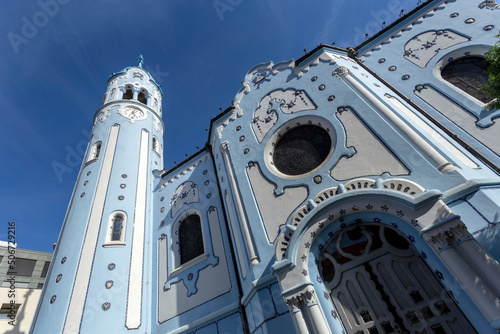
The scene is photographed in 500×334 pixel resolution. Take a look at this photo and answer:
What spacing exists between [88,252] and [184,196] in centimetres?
387

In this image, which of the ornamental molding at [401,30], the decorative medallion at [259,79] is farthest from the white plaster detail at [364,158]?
the decorative medallion at [259,79]

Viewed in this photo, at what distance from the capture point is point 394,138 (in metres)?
6.45

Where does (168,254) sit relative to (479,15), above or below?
below

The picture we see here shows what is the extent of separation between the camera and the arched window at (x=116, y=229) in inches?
393

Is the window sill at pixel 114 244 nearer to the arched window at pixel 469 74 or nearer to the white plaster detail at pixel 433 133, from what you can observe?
the white plaster detail at pixel 433 133

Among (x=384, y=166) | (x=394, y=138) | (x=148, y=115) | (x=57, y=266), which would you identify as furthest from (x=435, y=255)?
(x=148, y=115)

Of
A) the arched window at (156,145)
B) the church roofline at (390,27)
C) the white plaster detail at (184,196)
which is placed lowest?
the white plaster detail at (184,196)

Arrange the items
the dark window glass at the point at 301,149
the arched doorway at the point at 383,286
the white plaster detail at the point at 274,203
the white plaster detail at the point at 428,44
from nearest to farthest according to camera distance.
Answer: the arched doorway at the point at 383,286 < the white plaster detail at the point at 274,203 < the dark window glass at the point at 301,149 < the white plaster detail at the point at 428,44

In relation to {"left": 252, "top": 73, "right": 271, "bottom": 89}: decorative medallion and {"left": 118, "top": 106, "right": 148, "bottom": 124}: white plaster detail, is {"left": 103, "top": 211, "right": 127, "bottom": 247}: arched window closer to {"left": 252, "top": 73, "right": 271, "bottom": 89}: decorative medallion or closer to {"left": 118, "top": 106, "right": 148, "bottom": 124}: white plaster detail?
{"left": 118, "top": 106, "right": 148, "bottom": 124}: white plaster detail

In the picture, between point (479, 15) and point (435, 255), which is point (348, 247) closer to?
point (435, 255)

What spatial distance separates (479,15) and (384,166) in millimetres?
6718

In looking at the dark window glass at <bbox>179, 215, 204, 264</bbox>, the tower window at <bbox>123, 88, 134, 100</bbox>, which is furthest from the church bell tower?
the tower window at <bbox>123, 88, 134, 100</bbox>

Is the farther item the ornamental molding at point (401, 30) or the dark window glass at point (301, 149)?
the ornamental molding at point (401, 30)

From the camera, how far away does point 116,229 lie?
417 inches
